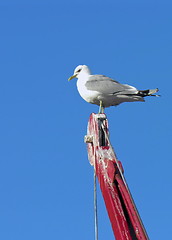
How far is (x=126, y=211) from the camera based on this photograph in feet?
33.5

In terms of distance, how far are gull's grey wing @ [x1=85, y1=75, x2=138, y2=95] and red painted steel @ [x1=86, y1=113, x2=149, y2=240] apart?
1309 millimetres

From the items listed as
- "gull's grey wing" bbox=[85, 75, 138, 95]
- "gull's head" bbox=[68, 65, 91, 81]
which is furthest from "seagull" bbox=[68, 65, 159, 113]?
"gull's head" bbox=[68, 65, 91, 81]

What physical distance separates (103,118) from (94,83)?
1.97m

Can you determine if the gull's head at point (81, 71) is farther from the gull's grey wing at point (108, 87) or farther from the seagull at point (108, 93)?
the seagull at point (108, 93)

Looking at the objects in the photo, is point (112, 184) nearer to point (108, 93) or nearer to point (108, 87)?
point (108, 93)

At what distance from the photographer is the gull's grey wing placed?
13.3m

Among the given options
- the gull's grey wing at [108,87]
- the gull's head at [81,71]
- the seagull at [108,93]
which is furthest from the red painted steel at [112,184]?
the gull's head at [81,71]

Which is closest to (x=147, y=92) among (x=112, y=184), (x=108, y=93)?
(x=108, y=93)

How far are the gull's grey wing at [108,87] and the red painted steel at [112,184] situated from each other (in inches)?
51.5

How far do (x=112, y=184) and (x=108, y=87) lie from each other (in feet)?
11.1

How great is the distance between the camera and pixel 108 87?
13.4 m

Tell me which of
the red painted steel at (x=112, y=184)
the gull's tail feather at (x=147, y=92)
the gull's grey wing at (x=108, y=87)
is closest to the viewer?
the red painted steel at (x=112, y=184)

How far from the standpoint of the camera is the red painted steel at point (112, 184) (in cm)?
969

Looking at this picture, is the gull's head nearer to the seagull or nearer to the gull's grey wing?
the gull's grey wing
